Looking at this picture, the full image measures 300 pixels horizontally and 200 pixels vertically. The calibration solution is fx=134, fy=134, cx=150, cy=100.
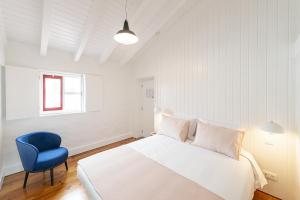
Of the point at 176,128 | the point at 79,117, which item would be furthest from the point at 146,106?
the point at 79,117

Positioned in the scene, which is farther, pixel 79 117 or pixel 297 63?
pixel 79 117

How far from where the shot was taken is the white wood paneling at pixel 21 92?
2.33m

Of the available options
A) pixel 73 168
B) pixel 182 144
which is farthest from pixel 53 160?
pixel 182 144

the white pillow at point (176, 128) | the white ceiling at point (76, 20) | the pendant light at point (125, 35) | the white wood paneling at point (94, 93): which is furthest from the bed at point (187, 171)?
the white ceiling at point (76, 20)

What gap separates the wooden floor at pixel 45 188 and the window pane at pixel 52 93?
1.39 meters

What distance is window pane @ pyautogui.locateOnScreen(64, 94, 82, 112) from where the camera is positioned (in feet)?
10.9

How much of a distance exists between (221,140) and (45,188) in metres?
2.75

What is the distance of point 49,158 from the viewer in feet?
7.02

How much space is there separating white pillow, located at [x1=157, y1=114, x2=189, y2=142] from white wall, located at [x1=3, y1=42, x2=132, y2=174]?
6.18ft

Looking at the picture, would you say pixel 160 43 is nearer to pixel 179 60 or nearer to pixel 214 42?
pixel 179 60

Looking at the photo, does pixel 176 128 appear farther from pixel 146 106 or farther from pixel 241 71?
pixel 146 106

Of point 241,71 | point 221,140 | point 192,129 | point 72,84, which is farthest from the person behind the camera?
point 72,84

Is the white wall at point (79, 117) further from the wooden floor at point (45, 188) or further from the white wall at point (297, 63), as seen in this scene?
the white wall at point (297, 63)

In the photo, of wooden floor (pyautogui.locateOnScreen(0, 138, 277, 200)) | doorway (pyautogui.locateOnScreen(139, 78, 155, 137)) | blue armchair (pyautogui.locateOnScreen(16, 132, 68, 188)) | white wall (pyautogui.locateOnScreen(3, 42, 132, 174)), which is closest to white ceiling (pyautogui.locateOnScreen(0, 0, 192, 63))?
white wall (pyautogui.locateOnScreen(3, 42, 132, 174))
